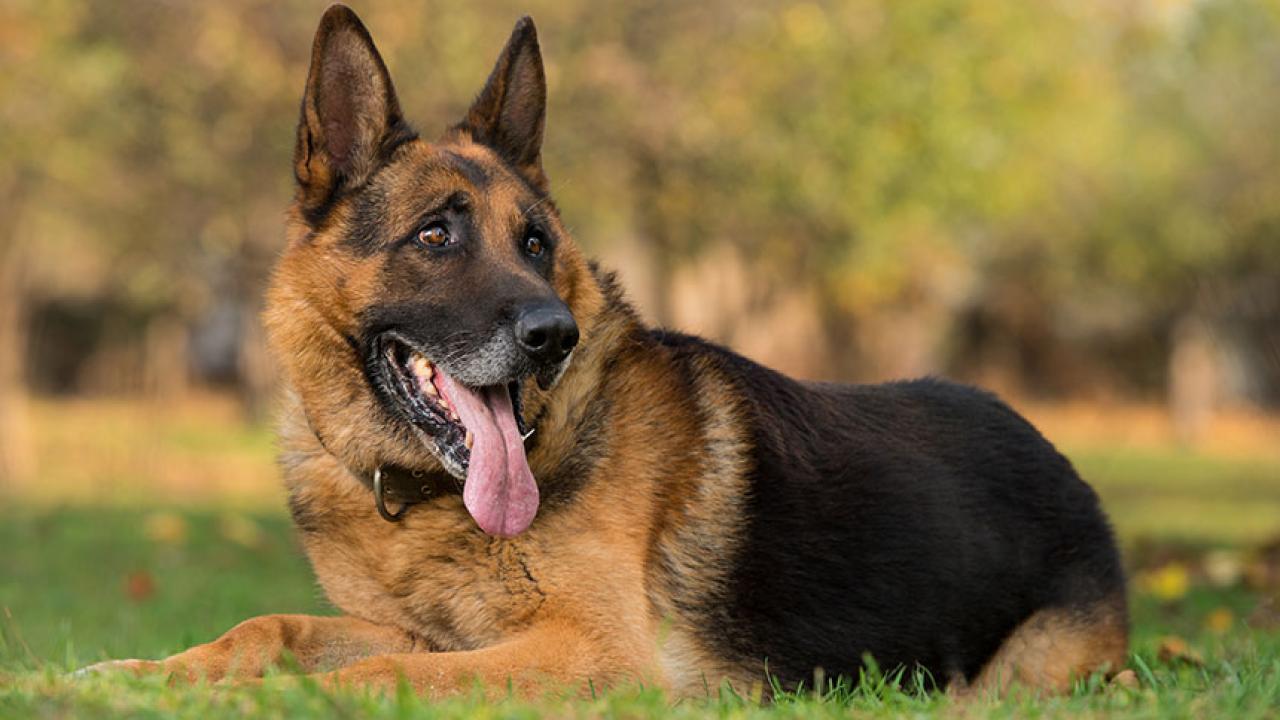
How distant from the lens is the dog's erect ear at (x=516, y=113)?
5629 millimetres

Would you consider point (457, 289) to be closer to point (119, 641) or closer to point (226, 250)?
point (119, 641)

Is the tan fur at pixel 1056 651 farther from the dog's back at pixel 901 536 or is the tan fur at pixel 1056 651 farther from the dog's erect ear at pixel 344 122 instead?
the dog's erect ear at pixel 344 122

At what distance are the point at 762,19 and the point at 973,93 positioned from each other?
275 inches

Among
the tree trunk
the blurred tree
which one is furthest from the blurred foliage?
the tree trunk

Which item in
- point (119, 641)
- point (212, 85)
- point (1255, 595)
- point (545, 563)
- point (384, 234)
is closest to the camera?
point (545, 563)

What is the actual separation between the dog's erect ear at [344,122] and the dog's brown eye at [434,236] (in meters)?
0.35

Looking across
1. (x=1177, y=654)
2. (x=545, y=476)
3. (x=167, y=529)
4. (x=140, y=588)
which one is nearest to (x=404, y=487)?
(x=545, y=476)

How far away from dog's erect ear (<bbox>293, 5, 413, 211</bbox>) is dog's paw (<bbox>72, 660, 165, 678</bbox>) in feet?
5.66

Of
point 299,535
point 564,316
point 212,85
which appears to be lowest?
point 299,535

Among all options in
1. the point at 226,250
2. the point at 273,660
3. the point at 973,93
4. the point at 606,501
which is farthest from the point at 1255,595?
the point at 226,250

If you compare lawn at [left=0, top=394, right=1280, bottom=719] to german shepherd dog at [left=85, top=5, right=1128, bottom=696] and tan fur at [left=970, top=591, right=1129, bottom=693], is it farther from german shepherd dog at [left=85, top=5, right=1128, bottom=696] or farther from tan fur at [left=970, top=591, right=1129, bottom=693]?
german shepherd dog at [left=85, top=5, right=1128, bottom=696]

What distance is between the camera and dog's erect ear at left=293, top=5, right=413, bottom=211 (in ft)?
17.2

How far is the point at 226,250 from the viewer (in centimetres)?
2441

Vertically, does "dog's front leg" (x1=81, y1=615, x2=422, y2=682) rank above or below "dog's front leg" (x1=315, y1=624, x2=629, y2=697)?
below
